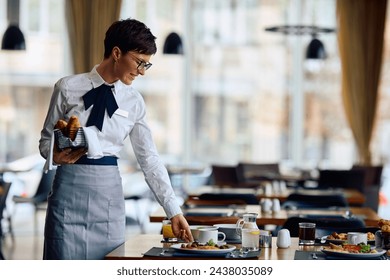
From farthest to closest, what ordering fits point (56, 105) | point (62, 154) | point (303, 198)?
point (303, 198) < point (56, 105) < point (62, 154)

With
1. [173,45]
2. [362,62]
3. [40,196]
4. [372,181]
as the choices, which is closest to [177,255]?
[40,196]

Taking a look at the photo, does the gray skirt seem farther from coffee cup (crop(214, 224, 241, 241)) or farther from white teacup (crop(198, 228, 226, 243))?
coffee cup (crop(214, 224, 241, 241))

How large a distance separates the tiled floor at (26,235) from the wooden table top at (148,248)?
15.1 ft

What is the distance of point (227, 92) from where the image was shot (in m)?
10.8

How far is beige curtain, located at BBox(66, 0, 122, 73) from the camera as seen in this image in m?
10.3

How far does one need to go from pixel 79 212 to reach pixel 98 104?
1.33 ft

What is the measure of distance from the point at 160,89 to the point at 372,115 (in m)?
2.64

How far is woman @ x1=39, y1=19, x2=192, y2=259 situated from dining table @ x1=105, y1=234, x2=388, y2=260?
0.10 meters

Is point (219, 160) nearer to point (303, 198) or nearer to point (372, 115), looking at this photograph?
point (372, 115)

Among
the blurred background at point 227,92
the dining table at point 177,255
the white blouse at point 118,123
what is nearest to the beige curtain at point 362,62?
the blurred background at point 227,92

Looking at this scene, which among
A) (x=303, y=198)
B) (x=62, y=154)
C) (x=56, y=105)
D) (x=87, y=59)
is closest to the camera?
(x=62, y=154)

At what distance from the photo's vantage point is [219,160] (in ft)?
35.9

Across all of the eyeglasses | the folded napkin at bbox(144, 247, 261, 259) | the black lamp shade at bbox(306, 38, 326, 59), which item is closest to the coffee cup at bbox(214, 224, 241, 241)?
the folded napkin at bbox(144, 247, 261, 259)

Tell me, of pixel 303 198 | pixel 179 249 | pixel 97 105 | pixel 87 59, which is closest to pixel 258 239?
pixel 179 249
